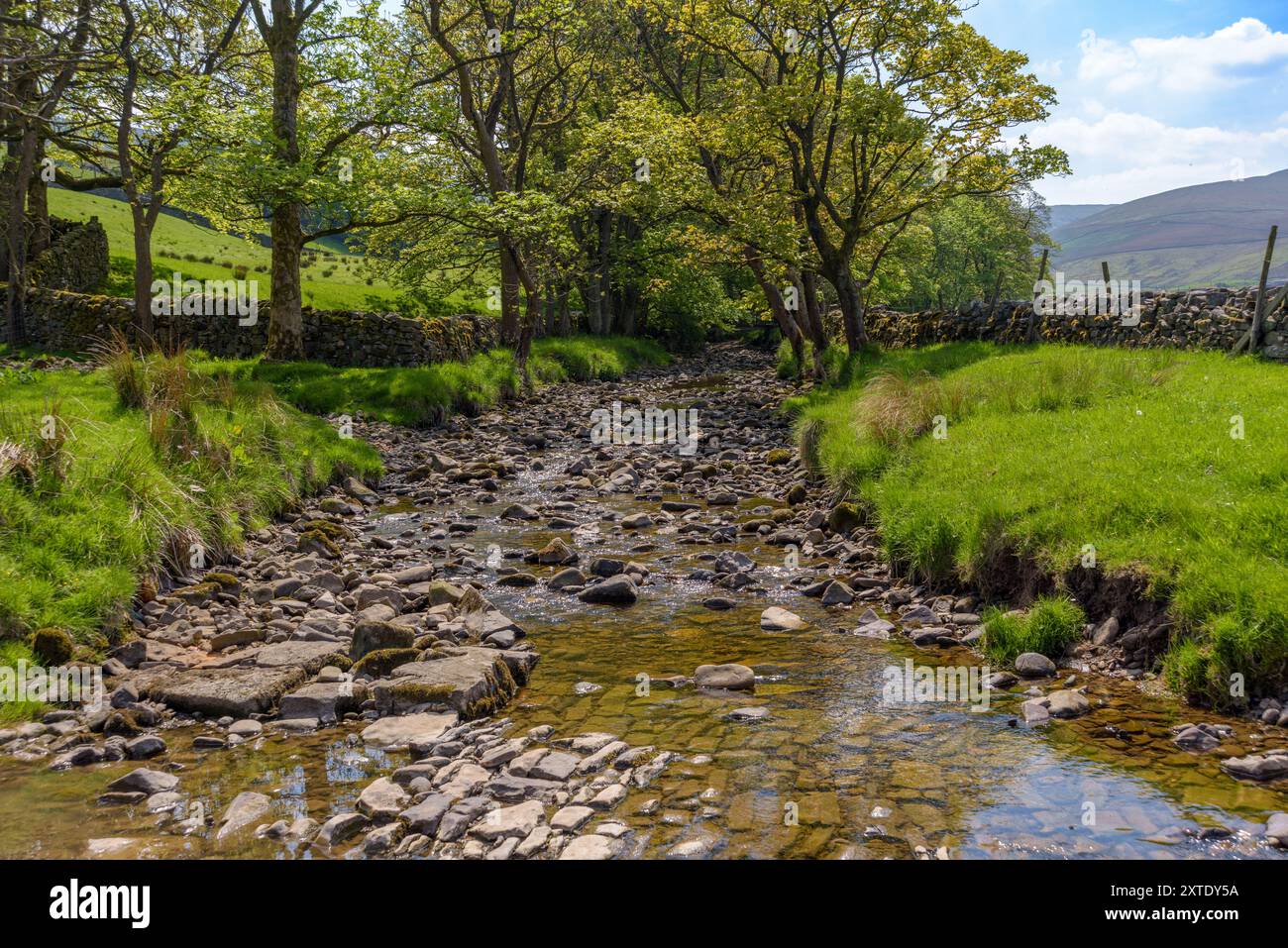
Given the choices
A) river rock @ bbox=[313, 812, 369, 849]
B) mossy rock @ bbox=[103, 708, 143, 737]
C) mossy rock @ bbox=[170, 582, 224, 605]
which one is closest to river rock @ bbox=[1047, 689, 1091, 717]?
river rock @ bbox=[313, 812, 369, 849]

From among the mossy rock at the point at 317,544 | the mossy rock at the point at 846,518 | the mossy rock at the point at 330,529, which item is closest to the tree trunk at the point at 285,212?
the mossy rock at the point at 330,529

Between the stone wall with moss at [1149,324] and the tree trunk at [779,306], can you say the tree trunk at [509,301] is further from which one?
the stone wall with moss at [1149,324]

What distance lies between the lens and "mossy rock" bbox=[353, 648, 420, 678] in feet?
24.5

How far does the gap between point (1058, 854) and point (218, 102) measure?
2437 cm

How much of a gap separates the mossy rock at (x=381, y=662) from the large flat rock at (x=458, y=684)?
0.11 meters

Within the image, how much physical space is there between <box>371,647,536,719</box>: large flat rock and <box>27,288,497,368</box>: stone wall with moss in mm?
19449

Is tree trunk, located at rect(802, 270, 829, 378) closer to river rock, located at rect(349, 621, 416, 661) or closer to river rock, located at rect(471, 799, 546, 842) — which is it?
river rock, located at rect(349, 621, 416, 661)

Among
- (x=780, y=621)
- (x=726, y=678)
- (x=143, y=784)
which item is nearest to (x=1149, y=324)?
(x=780, y=621)

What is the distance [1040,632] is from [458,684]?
5.22 m

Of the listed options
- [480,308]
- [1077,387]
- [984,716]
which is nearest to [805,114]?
[1077,387]

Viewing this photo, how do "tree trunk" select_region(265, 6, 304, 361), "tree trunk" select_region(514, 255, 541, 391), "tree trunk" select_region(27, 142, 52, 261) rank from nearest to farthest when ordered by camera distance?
"tree trunk" select_region(265, 6, 304, 361) → "tree trunk" select_region(514, 255, 541, 391) → "tree trunk" select_region(27, 142, 52, 261)

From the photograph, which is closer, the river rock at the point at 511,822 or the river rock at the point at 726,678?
the river rock at the point at 511,822

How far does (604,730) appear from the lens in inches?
257

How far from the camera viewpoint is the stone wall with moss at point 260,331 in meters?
25.2
